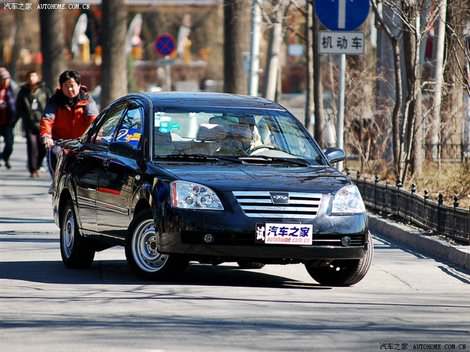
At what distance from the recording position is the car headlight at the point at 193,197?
11.6 m

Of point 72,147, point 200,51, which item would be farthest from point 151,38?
point 72,147

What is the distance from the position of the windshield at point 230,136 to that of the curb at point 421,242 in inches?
75.9

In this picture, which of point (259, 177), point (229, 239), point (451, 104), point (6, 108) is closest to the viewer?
point (229, 239)

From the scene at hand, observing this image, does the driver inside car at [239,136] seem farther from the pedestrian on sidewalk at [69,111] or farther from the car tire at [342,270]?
the pedestrian on sidewalk at [69,111]

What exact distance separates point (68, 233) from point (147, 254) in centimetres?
158

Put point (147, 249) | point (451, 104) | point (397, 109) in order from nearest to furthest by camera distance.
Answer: point (147, 249) → point (397, 109) → point (451, 104)

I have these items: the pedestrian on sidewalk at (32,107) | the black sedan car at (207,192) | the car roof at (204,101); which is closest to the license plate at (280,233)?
the black sedan car at (207,192)

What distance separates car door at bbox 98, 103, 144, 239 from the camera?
12.5 metres

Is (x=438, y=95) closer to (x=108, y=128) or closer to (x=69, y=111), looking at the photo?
(x=69, y=111)

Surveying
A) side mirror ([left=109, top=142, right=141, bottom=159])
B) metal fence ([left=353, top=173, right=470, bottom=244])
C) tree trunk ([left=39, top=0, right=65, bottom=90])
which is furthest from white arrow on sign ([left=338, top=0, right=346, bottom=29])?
tree trunk ([left=39, top=0, right=65, bottom=90])

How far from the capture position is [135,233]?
12164mm

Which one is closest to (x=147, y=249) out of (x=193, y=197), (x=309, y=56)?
(x=193, y=197)

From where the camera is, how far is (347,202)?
1195 cm

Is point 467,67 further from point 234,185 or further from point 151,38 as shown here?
point 151,38
